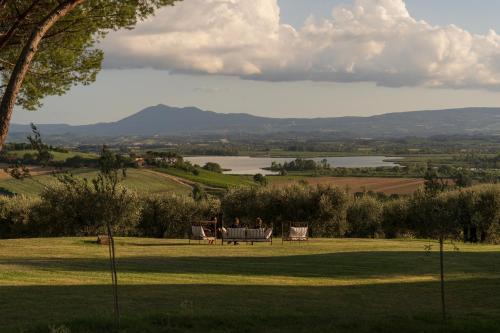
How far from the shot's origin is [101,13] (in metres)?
14.3

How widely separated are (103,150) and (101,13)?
4981mm

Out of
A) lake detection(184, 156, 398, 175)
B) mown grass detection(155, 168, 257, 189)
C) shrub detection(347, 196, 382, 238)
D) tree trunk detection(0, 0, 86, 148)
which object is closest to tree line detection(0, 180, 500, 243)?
shrub detection(347, 196, 382, 238)

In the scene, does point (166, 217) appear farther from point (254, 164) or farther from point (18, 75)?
point (254, 164)

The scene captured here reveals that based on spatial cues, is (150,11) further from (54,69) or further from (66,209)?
(66,209)

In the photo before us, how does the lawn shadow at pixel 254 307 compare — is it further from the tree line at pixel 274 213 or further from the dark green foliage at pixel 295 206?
the dark green foliage at pixel 295 206

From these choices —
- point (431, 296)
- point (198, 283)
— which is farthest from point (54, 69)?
point (431, 296)

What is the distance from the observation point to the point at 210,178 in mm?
87125

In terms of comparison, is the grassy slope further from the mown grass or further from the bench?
the bench

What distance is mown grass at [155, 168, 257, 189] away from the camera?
268 feet

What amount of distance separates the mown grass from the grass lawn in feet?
182

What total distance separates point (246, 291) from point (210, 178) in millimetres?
72060

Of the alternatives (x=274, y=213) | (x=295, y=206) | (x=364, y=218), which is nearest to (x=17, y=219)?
(x=274, y=213)

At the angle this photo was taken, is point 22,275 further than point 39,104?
No

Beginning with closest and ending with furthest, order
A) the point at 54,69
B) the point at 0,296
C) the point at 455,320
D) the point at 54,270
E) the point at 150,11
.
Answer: the point at 455,320, the point at 0,296, the point at 150,11, the point at 54,69, the point at 54,270
